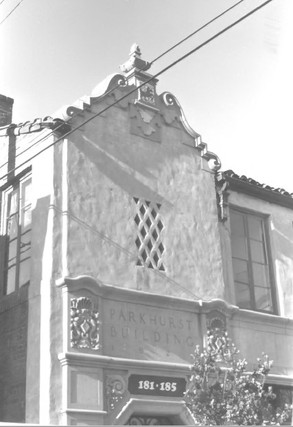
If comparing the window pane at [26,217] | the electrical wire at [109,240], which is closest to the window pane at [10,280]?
the window pane at [26,217]

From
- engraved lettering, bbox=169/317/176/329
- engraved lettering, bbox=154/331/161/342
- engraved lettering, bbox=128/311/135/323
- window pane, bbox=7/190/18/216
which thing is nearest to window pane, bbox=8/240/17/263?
window pane, bbox=7/190/18/216

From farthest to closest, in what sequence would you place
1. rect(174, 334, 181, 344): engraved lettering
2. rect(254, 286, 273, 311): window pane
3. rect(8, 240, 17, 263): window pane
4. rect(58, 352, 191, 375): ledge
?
rect(254, 286, 273, 311): window pane, rect(8, 240, 17, 263): window pane, rect(174, 334, 181, 344): engraved lettering, rect(58, 352, 191, 375): ledge

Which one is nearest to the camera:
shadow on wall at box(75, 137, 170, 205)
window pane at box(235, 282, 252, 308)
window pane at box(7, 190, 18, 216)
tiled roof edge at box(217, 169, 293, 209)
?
shadow on wall at box(75, 137, 170, 205)

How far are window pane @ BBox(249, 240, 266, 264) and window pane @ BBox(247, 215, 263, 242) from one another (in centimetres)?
14

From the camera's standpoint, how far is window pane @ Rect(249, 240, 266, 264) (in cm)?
1714

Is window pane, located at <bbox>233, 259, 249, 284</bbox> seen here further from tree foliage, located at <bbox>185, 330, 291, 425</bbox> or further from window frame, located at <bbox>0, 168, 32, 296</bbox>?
window frame, located at <bbox>0, 168, 32, 296</bbox>

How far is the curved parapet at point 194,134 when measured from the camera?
16609 mm

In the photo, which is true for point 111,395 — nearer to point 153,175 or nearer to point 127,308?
point 127,308

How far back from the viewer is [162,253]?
1516 cm

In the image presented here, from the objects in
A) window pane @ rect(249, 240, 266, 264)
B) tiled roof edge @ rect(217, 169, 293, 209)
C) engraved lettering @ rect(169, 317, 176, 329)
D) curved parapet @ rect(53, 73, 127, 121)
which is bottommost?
engraved lettering @ rect(169, 317, 176, 329)

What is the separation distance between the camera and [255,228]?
1759 centimetres

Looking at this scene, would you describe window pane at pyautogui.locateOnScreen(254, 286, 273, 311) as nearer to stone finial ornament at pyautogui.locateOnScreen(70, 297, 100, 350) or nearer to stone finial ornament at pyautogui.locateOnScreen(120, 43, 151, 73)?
stone finial ornament at pyautogui.locateOnScreen(70, 297, 100, 350)

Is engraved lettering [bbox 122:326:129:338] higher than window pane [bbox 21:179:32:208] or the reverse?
the reverse

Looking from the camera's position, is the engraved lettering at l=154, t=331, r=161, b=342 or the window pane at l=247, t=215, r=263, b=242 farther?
the window pane at l=247, t=215, r=263, b=242
